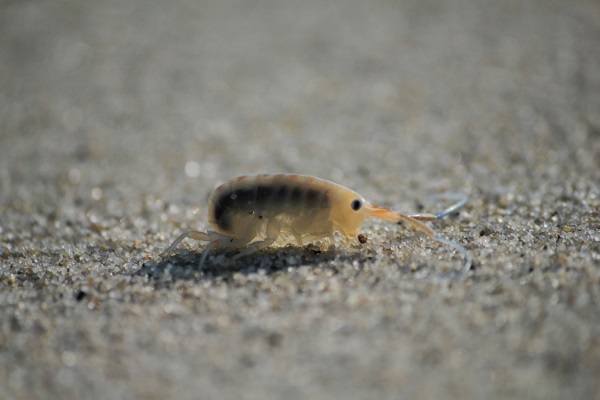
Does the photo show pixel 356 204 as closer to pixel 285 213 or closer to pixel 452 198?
pixel 285 213

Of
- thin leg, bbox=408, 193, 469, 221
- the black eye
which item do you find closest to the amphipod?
the black eye

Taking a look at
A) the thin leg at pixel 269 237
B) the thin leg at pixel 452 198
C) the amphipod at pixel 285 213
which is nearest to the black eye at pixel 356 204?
the amphipod at pixel 285 213

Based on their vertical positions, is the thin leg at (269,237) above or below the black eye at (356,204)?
below

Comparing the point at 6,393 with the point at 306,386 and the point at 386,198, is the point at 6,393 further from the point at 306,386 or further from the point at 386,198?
the point at 386,198

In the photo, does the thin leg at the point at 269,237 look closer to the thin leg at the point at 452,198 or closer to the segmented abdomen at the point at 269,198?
the segmented abdomen at the point at 269,198

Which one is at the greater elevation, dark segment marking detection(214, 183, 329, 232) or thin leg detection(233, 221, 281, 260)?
dark segment marking detection(214, 183, 329, 232)

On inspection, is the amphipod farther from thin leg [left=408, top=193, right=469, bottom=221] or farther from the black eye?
thin leg [left=408, top=193, right=469, bottom=221]

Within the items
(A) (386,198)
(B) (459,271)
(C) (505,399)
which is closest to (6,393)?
(C) (505,399)
